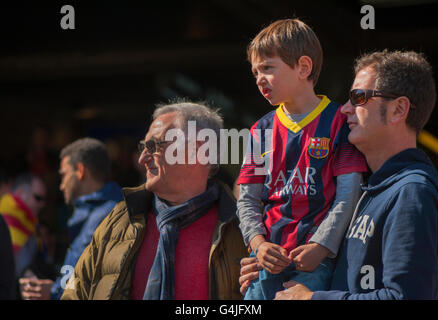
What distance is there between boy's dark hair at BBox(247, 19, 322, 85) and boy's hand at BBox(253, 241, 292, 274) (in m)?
0.74

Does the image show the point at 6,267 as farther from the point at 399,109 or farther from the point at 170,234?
the point at 399,109

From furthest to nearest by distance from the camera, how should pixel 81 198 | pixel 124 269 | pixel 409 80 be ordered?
pixel 81 198 < pixel 124 269 < pixel 409 80

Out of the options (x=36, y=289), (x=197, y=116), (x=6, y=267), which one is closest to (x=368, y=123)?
(x=197, y=116)

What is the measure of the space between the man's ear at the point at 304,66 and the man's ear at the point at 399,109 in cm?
37

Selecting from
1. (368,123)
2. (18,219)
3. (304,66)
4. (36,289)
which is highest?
(304,66)

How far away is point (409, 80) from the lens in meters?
2.47

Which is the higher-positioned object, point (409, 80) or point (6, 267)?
point (409, 80)

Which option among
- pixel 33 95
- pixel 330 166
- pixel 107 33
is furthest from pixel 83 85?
pixel 330 166

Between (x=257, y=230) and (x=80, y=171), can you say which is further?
(x=80, y=171)

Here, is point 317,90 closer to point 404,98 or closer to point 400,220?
point 404,98

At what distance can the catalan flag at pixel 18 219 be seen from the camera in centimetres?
584

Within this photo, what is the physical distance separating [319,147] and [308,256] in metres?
0.44

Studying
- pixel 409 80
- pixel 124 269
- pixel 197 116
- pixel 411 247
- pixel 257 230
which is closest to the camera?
pixel 411 247

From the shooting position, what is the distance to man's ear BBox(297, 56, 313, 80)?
260 cm
